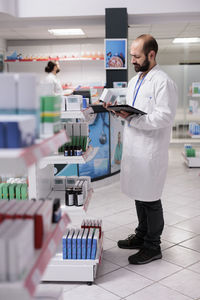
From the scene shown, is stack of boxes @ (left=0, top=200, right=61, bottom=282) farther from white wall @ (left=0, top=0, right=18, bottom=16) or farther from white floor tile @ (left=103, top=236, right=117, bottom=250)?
white wall @ (left=0, top=0, right=18, bottom=16)

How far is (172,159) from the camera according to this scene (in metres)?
8.91

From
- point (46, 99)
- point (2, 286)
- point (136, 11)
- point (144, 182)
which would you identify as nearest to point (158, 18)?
point (136, 11)

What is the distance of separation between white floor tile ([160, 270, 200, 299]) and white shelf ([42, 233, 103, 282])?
0.58m

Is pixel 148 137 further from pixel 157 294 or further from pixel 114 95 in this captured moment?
pixel 157 294

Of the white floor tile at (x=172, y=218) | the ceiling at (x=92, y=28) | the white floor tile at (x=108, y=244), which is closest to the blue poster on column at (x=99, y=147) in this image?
the white floor tile at (x=172, y=218)

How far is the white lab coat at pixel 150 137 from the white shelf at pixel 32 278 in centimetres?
176

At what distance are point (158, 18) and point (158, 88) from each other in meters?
4.54

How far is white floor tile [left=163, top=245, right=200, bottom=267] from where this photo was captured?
3.57 meters

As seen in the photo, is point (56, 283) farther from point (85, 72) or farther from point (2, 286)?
point (85, 72)

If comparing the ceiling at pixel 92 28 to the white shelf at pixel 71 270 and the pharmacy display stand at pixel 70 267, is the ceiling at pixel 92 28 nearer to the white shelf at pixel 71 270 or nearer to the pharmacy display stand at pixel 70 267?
the pharmacy display stand at pixel 70 267

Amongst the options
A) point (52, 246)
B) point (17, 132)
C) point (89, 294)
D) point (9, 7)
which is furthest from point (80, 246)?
point (9, 7)

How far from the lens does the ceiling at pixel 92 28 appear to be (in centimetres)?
748

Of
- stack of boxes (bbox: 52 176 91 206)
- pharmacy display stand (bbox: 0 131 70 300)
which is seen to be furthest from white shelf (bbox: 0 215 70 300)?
stack of boxes (bbox: 52 176 91 206)

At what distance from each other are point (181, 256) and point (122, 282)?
76cm
